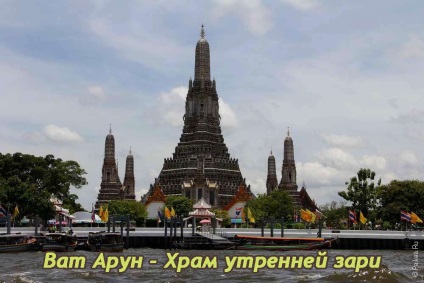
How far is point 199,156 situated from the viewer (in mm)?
132000

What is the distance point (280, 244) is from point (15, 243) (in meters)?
23.1

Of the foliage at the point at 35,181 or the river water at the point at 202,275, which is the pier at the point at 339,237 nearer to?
the foliage at the point at 35,181

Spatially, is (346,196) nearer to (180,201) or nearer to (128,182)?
(180,201)

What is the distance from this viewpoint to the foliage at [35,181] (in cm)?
7875

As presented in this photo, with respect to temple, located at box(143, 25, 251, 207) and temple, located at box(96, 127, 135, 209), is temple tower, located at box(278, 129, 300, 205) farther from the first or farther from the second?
temple, located at box(96, 127, 135, 209)

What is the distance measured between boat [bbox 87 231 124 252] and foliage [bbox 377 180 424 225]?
3639 centimetres

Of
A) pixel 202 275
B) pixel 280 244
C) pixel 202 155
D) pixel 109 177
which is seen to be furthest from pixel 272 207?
pixel 202 275

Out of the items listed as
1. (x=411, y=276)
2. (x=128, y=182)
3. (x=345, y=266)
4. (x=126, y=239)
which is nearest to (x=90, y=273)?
(x=345, y=266)

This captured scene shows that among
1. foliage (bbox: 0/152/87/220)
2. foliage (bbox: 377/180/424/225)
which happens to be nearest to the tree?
foliage (bbox: 377/180/424/225)

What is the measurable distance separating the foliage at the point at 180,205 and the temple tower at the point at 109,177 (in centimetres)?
2508

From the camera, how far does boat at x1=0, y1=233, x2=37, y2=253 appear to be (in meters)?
60.9

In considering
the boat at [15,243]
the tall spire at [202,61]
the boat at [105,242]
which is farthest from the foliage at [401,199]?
the tall spire at [202,61]

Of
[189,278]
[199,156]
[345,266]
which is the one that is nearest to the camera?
[189,278]

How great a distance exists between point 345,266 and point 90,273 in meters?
14.6
